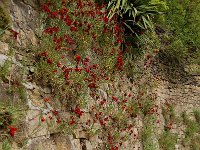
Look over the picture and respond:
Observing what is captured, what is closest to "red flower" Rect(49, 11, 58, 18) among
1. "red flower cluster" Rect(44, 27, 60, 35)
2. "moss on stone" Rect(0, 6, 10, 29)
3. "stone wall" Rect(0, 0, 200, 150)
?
"stone wall" Rect(0, 0, 200, 150)

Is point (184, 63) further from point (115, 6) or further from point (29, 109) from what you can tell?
point (29, 109)

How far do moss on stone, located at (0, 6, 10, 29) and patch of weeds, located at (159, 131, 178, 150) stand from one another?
5408mm

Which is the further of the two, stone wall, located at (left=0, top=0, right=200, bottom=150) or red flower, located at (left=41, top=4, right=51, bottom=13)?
red flower, located at (left=41, top=4, right=51, bottom=13)

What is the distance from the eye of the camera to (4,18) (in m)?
4.55

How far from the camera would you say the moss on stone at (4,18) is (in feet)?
14.8

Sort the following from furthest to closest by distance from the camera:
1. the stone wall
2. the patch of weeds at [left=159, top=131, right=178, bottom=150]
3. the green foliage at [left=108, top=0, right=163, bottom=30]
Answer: the patch of weeds at [left=159, top=131, right=178, bottom=150]
the green foliage at [left=108, top=0, right=163, bottom=30]
the stone wall

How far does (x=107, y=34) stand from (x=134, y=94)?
1790mm

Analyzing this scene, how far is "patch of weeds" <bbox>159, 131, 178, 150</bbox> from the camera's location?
8594mm

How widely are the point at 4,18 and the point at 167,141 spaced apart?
222 inches

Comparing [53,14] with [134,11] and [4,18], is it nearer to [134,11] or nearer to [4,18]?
[4,18]

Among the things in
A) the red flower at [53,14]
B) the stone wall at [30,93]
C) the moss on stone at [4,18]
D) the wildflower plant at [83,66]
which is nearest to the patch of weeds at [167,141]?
the wildflower plant at [83,66]

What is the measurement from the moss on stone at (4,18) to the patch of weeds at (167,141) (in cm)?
541

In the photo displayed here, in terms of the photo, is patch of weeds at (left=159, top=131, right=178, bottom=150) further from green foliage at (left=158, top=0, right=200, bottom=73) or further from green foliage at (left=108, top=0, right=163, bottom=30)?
green foliage at (left=108, top=0, right=163, bottom=30)

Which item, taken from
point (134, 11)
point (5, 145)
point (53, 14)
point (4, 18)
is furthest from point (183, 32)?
point (5, 145)
